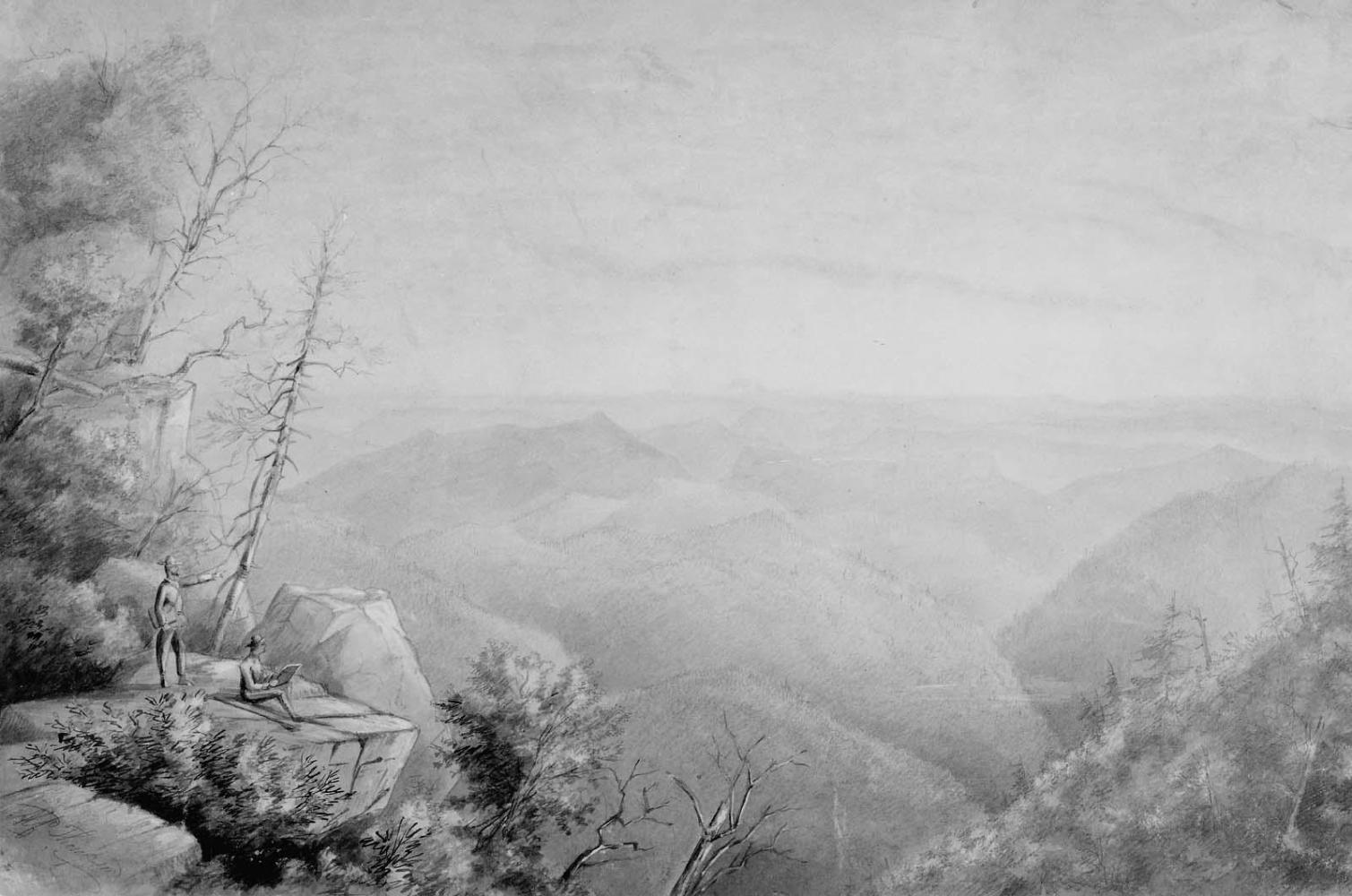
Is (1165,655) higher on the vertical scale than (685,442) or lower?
lower

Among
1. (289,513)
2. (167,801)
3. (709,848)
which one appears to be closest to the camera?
(167,801)

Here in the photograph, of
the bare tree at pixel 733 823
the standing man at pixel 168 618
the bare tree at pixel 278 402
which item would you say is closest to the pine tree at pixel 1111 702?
the bare tree at pixel 733 823

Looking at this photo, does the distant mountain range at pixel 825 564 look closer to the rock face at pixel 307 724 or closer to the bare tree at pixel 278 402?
the bare tree at pixel 278 402

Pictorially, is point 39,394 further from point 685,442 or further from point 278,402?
point 685,442

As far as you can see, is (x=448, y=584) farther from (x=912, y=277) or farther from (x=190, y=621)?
(x=912, y=277)

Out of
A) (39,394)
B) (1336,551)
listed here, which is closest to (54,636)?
(39,394)

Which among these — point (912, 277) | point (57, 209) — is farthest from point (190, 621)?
point (912, 277)

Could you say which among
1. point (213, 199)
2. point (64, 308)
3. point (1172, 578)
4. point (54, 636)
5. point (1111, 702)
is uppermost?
point (213, 199)
